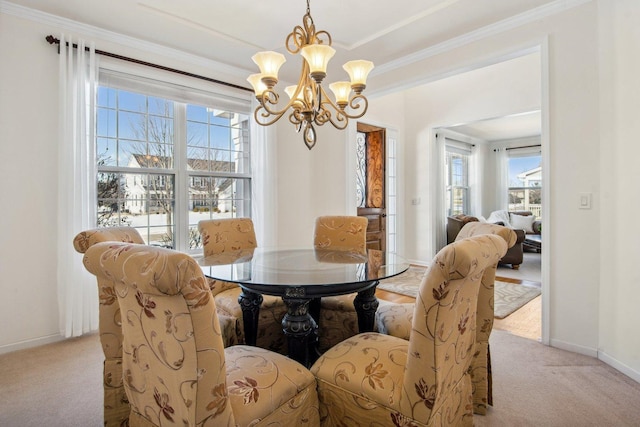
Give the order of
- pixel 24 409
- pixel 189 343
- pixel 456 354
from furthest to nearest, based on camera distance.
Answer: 1. pixel 24 409
2. pixel 456 354
3. pixel 189 343

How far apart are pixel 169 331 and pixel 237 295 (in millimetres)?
1440

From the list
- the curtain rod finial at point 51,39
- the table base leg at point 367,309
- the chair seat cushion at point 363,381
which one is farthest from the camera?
the curtain rod finial at point 51,39

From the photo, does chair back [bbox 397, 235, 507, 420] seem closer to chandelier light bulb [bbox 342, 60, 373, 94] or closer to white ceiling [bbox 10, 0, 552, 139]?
chandelier light bulb [bbox 342, 60, 373, 94]

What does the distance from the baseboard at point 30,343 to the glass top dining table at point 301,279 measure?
153 centimetres

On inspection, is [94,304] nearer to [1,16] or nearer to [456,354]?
[1,16]

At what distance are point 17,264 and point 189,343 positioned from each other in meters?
2.45

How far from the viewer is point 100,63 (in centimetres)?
277

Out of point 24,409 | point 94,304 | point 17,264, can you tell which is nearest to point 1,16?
point 17,264

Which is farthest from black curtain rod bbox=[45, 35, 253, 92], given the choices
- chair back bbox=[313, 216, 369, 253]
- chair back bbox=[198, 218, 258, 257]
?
chair back bbox=[313, 216, 369, 253]

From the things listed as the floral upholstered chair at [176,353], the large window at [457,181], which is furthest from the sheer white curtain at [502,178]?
the floral upholstered chair at [176,353]

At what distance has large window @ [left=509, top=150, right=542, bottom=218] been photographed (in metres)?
7.65

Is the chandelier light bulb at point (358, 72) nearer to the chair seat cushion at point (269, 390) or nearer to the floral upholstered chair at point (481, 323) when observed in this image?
the floral upholstered chair at point (481, 323)

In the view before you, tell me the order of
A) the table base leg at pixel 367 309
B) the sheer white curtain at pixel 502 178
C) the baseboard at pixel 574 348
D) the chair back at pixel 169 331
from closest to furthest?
1. the chair back at pixel 169 331
2. the table base leg at pixel 367 309
3. the baseboard at pixel 574 348
4. the sheer white curtain at pixel 502 178

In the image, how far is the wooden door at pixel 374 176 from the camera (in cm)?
550
